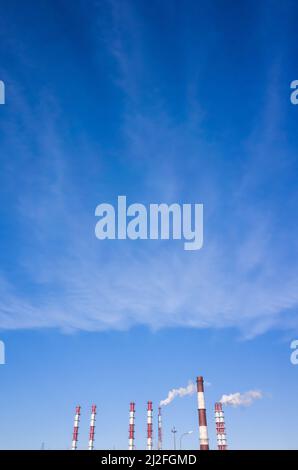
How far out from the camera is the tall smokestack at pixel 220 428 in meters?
49.7

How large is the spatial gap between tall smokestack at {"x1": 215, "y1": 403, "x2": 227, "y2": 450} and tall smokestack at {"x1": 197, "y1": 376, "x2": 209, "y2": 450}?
22.3 meters

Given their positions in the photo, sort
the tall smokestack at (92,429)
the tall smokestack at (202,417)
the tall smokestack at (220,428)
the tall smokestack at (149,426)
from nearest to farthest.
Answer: the tall smokestack at (202,417), the tall smokestack at (220,428), the tall smokestack at (149,426), the tall smokestack at (92,429)

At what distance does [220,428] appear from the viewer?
169ft

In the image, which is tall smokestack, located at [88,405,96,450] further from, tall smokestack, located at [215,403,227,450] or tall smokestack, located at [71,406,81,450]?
tall smokestack, located at [215,403,227,450]

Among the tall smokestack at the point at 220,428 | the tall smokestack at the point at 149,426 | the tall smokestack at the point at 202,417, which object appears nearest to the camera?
the tall smokestack at the point at 202,417

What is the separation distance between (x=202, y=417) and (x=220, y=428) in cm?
2402

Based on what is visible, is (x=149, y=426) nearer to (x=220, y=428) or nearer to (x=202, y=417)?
(x=220, y=428)

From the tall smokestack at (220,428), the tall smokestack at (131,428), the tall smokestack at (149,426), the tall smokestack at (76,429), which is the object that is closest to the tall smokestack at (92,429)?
the tall smokestack at (76,429)

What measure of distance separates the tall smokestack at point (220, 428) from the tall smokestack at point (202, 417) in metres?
22.3

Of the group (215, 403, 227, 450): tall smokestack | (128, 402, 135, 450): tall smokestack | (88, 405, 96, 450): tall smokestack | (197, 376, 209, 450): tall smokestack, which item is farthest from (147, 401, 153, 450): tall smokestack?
(197, 376, 209, 450): tall smokestack

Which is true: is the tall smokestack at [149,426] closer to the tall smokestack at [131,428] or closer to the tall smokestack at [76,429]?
the tall smokestack at [131,428]

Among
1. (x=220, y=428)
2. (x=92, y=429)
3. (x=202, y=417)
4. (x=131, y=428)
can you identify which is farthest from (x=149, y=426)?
(x=202, y=417)
